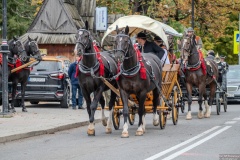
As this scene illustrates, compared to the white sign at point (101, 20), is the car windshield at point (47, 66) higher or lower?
lower

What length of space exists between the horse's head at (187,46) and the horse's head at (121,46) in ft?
19.4

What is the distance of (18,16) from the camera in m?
61.1

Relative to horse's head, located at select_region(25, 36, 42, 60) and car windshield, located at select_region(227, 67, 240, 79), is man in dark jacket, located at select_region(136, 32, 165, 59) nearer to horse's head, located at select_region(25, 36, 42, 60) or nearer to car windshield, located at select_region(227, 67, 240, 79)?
horse's head, located at select_region(25, 36, 42, 60)

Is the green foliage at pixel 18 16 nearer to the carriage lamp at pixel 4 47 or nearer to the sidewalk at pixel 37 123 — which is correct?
the sidewalk at pixel 37 123

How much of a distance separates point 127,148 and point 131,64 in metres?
3.01

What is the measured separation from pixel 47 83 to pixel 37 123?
290 inches

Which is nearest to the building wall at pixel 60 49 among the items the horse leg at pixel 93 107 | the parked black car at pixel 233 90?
the parked black car at pixel 233 90

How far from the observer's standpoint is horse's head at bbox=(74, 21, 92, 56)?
1716 cm

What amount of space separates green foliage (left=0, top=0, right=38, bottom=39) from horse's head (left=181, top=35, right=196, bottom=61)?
37.1 meters

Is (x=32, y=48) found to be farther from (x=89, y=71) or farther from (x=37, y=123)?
(x=89, y=71)

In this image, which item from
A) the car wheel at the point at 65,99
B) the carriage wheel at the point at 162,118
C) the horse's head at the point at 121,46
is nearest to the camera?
the horse's head at the point at 121,46

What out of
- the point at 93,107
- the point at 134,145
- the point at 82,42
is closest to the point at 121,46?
the point at 82,42

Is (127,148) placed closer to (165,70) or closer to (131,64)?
(131,64)

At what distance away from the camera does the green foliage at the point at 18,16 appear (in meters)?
58.9
